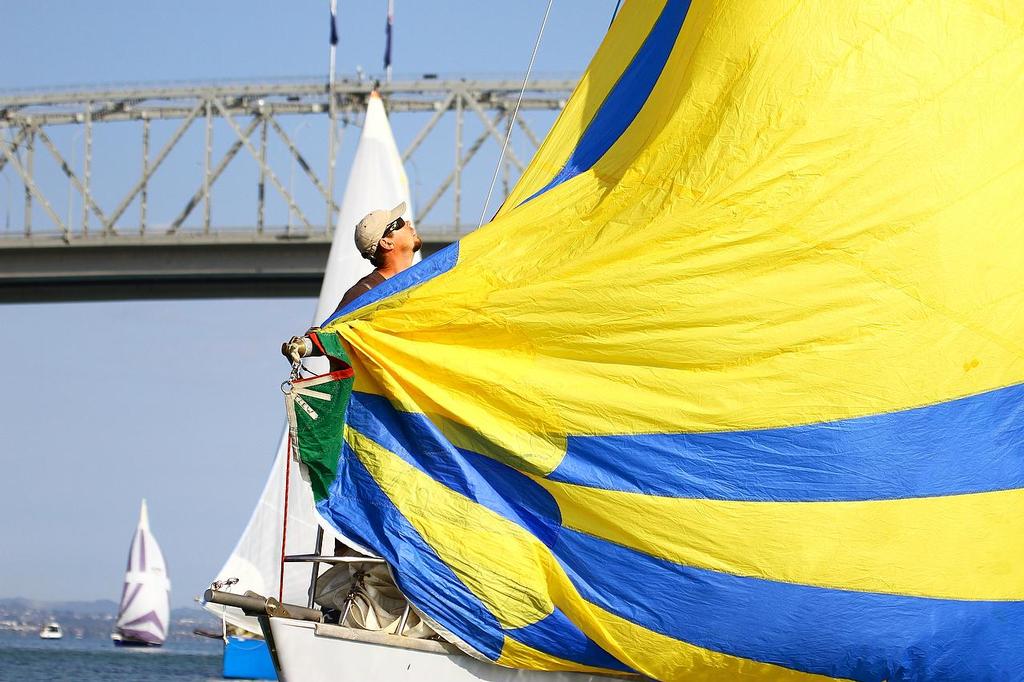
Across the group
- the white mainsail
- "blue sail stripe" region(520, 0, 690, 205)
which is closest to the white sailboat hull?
"blue sail stripe" region(520, 0, 690, 205)

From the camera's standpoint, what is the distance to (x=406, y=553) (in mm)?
7129

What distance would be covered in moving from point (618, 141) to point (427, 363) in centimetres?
172

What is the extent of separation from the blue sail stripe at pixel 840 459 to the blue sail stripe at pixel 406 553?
29.3 inches

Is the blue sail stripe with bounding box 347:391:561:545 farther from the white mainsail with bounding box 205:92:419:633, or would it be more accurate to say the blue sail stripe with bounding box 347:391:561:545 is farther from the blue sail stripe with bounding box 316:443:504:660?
the white mainsail with bounding box 205:92:419:633

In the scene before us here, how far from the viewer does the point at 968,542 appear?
6855 millimetres

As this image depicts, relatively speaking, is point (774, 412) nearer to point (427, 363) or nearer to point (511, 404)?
point (511, 404)

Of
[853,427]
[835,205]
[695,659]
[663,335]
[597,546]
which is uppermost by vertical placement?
[835,205]

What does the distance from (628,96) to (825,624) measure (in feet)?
10.4

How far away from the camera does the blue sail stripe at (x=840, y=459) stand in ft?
22.5

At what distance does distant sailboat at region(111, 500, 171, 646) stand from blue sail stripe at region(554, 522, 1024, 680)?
230 ft

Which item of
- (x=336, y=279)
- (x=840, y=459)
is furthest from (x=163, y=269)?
(x=840, y=459)

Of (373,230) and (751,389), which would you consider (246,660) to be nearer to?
(373,230)

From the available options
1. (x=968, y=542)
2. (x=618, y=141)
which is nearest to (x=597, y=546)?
Result: (x=968, y=542)

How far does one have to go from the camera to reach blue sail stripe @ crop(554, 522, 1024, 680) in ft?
22.0
